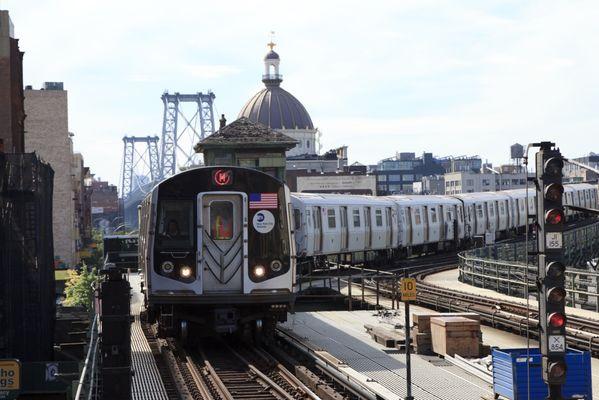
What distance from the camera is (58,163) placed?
80875 millimetres

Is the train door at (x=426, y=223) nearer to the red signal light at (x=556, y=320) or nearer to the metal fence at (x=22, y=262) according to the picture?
the metal fence at (x=22, y=262)

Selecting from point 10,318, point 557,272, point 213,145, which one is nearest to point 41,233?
point 10,318

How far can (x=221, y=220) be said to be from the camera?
19250 mm

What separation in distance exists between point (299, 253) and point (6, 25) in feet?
79.2

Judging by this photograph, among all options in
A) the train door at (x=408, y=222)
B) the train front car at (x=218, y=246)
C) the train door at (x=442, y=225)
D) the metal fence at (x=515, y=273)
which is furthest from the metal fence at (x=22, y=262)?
the train door at (x=442, y=225)

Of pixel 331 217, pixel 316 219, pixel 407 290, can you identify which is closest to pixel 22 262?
pixel 407 290

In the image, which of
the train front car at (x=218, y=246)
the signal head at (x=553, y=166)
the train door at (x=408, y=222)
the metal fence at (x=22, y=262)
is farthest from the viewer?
the train door at (x=408, y=222)

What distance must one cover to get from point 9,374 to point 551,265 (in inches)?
234

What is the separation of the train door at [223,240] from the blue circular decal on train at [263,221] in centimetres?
23

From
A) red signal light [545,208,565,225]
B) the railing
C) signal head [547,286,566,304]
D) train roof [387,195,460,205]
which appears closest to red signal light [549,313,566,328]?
signal head [547,286,566,304]

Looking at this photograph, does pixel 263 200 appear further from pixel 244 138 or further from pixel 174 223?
pixel 244 138

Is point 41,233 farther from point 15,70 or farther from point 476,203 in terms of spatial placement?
point 476,203

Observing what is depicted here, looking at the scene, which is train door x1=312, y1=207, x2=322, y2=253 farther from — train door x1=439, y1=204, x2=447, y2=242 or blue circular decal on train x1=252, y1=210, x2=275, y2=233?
blue circular decal on train x1=252, y1=210, x2=275, y2=233

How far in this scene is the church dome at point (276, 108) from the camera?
5787 inches
